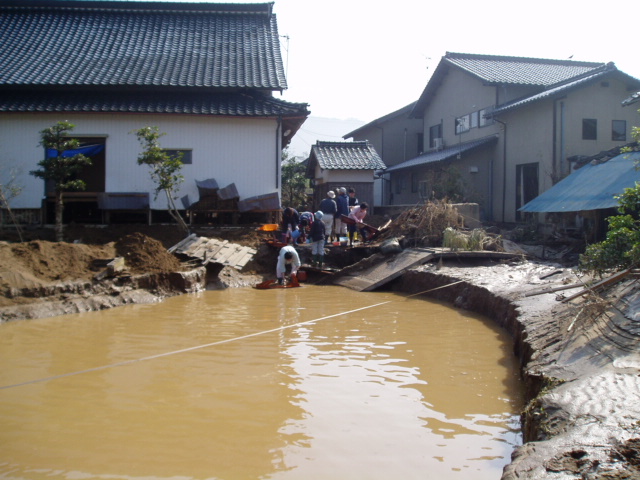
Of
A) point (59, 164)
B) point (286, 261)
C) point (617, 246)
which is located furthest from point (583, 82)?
point (59, 164)

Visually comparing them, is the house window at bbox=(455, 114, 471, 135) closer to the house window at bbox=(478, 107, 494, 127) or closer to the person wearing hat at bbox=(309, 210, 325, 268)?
the house window at bbox=(478, 107, 494, 127)

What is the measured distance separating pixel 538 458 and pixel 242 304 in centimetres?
835

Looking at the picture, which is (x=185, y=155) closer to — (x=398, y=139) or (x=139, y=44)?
(x=139, y=44)

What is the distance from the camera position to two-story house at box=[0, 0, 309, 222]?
16.8m

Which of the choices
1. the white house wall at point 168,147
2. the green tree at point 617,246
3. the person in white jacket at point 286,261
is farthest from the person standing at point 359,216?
the green tree at point 617,246

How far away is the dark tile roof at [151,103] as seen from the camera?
54.3ft

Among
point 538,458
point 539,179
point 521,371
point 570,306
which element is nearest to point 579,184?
point 539,179

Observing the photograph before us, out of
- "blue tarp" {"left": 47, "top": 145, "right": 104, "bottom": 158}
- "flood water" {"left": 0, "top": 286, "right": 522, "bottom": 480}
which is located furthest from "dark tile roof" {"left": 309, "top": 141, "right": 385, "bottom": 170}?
"flood water" {"left": 0, "top": 286, "right": 522, "bottom": 480}

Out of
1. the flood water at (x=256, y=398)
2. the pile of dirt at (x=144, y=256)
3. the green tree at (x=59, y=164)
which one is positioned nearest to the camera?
the flood water at (x=256, y=398)

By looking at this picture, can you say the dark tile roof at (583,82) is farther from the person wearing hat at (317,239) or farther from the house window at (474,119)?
the person wearing hat at (317,239)

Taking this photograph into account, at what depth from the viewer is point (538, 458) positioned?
3598mm

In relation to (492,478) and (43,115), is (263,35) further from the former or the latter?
(492,478)

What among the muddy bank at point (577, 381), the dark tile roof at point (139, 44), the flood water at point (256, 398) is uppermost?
the dark tile roof at point (139, 44)

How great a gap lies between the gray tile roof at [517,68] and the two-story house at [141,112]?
321 inches
